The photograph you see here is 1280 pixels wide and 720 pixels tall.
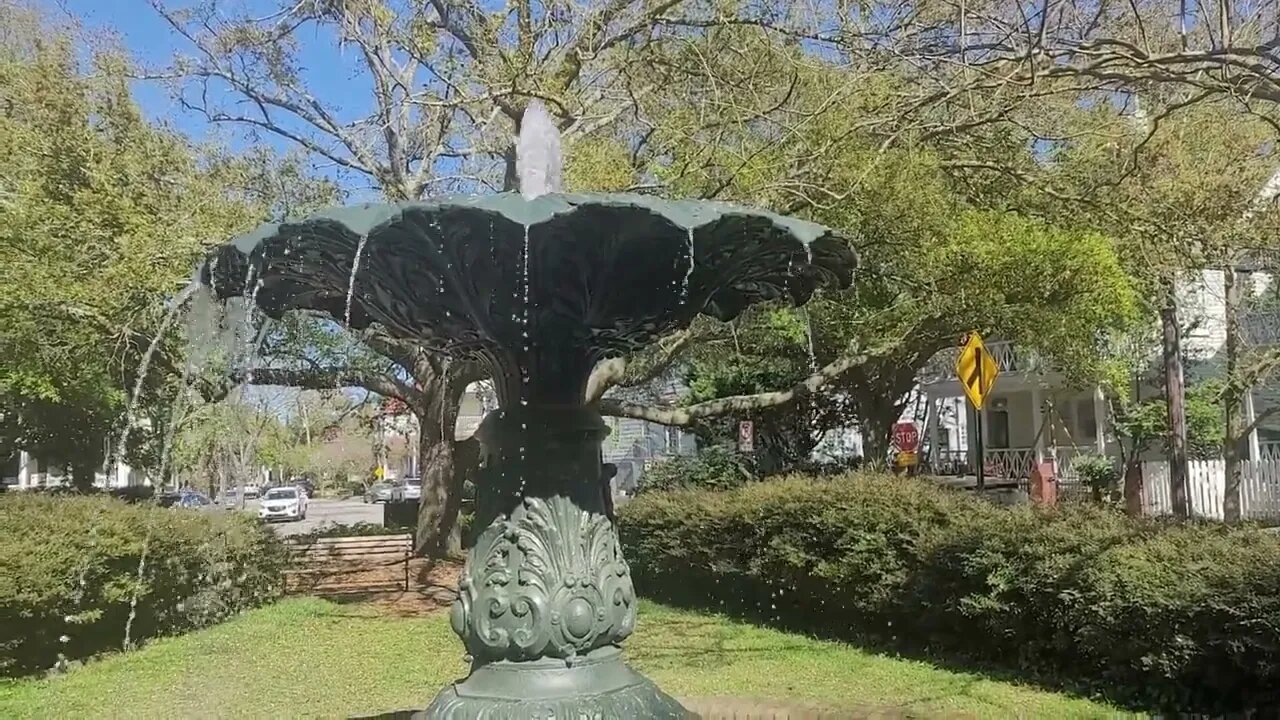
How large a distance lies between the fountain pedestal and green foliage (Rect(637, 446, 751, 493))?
15738 mm

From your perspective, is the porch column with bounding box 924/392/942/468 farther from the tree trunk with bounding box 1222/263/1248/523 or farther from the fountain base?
the fountain base

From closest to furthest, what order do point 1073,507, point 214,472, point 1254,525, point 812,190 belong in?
point 1254,525 → point 1073,507 → point 812,190 → point 214,472

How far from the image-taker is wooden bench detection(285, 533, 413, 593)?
15086 millimetres

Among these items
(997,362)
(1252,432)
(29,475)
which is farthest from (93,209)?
(29,475)

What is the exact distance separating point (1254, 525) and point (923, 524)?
279 cm

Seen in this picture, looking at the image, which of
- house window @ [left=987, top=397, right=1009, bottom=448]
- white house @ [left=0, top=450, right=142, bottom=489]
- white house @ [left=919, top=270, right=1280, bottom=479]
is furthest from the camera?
white house @ [left=0, top=450, right=142, bottom=489]

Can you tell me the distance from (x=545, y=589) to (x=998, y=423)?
34285 mm

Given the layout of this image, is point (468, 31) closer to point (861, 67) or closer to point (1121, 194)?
point (861, 67)

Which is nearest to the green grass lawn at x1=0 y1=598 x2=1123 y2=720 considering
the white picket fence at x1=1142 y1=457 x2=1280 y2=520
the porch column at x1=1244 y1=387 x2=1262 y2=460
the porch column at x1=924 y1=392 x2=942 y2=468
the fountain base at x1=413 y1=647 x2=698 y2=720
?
the fountain base at x1=413 y1=647 x2=698 y2=720

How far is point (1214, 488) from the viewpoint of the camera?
21.0m

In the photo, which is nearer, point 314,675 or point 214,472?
point 314,675

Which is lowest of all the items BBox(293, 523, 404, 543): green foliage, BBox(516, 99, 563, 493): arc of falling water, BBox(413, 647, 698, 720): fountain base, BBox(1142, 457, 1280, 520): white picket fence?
BBox(293, 523, 404, 543): green foliage

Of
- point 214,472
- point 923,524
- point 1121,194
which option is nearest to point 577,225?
point 923,524

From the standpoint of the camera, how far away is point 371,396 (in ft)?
70.3
